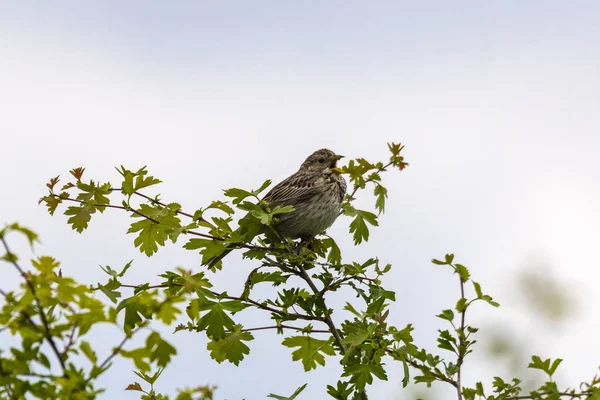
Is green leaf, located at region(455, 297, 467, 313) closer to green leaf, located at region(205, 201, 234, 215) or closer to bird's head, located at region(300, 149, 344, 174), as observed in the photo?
green leaf, located at region(205, 201, 234, 215)

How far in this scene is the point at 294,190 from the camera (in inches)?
428

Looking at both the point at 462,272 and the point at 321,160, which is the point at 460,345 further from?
the point at 321,160

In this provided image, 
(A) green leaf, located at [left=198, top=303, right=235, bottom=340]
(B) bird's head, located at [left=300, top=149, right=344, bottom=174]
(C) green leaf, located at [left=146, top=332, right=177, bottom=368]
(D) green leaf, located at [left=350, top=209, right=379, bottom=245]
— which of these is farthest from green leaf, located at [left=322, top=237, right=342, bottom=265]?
(C) green leaf, located at [left=146, top=332, right=177, bottom=368]

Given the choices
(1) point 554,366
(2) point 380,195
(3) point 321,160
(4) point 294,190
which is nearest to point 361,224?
(2) point 380,195

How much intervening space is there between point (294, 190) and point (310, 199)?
0.41m

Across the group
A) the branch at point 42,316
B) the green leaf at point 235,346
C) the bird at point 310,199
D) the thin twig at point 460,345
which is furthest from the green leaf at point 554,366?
the bird at point 310,199

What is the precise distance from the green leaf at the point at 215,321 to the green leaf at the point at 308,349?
2.38 ft

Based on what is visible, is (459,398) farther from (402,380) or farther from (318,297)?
(318,297)

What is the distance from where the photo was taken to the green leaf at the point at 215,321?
7035mm

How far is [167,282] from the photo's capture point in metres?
6.96

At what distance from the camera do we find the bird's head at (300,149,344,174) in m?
11.9

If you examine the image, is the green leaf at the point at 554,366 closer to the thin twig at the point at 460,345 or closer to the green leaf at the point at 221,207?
the thin twig at the point at 460,345

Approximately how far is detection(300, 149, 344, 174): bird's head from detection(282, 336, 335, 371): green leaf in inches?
178

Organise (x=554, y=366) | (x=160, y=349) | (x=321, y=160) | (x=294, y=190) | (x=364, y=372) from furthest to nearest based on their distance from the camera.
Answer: (x=321, y=160), (x=294, y=190), (x=364, y=372), (x=554, y=366), (x=160, y=349)
